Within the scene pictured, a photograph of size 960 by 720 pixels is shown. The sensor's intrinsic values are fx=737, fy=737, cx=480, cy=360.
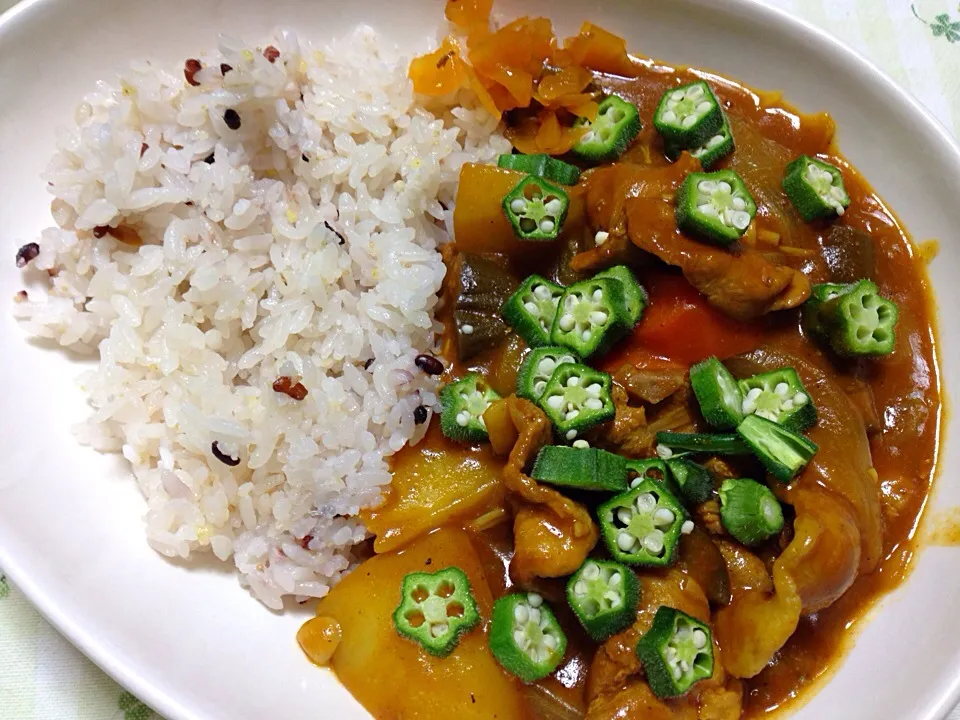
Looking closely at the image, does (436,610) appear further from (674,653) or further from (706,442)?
(706,442)

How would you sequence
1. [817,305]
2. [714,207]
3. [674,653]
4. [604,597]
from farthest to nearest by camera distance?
[817,305], [714,207], [604,597], [674,653]

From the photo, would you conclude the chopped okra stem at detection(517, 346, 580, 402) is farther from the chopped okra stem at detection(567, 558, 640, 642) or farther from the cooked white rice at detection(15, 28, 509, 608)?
the chopped okra stem at detection(567, 558, 640, 642)

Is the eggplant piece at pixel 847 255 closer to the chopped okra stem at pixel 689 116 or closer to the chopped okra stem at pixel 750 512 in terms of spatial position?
the chopped okra stem at pixel 689 116

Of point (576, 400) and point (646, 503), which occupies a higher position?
point (576, 400)

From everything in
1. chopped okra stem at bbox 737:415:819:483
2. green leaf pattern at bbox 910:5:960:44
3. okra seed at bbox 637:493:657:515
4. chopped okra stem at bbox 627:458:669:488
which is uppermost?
green leaf pattern at bbox 910:5:960:44

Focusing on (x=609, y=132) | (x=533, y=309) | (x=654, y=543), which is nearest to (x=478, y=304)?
(x=533, y=309)

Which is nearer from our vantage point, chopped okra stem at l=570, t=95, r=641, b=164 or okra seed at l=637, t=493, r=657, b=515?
okra seed at l=637, t=493, r=657, b=515

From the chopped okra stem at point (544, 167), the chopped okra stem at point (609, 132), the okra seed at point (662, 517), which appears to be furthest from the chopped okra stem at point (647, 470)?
the chopped okra stem at point (609, 132)

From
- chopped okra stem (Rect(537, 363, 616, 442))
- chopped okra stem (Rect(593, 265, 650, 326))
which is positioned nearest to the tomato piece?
chopped okra stem (Rect(593, 265, 650, 326))
